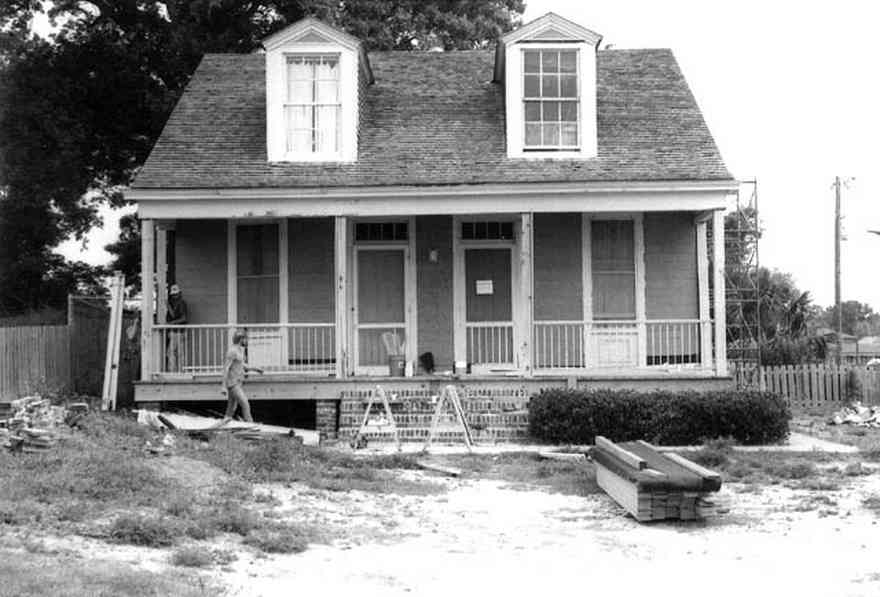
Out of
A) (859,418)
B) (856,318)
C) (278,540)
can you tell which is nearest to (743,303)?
(859,418)

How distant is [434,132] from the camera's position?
20438mm

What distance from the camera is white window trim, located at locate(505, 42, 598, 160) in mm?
19828

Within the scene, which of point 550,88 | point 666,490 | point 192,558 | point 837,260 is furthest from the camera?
point 837,260

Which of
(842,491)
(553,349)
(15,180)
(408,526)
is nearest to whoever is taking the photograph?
(408,526)

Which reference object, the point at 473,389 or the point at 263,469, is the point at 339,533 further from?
the point at 473,389

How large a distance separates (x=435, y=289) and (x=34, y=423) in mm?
8535

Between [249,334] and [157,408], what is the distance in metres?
2.29

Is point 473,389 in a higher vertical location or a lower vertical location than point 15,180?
lower

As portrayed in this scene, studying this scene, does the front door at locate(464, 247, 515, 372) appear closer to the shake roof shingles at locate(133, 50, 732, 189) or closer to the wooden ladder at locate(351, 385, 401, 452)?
the shake roof shingles at locate(133, 50, 732, 189)

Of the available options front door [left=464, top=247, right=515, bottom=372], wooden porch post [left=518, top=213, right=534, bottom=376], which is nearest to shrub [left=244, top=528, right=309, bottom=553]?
wooden porch post [left=518, top=213, right=534, bottom=376]

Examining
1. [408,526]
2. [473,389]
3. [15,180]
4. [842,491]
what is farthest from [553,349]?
[15,180]

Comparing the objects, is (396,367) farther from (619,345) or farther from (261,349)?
(619,345)

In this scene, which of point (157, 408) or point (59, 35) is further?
point (59, 35)

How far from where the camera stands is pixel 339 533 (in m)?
9.49
